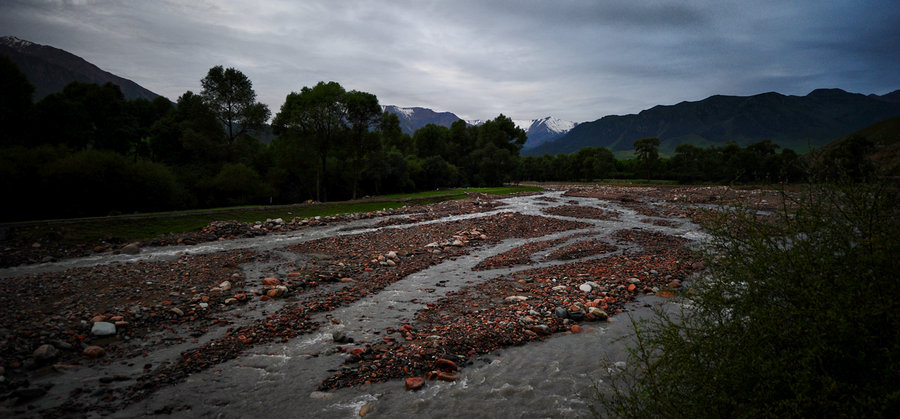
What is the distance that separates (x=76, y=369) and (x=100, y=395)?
1586 millimetres

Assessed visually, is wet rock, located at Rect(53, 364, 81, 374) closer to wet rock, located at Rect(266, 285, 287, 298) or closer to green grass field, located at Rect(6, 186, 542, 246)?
wet rock, located at Rect(266, 285, 287, 298)

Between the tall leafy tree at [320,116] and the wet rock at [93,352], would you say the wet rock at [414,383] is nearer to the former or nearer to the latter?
the wet rock at [93,352]

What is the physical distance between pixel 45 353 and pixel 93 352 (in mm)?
763

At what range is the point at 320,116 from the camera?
136 ft

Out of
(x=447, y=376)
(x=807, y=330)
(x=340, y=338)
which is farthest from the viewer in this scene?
(x=340, y=338)

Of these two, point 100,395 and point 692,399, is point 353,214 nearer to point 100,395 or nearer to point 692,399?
point 100,395

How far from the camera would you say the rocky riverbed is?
6.51 metres

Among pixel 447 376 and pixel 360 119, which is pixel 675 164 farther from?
pixel 447 376

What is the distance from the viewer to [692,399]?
3568mm

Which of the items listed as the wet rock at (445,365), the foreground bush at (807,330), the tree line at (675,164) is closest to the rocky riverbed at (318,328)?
the wet rock at (445,365)

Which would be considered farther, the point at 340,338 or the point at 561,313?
the point at 561,313

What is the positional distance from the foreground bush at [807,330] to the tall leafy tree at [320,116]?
4289cm

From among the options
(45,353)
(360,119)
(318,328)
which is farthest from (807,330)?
(360,119)

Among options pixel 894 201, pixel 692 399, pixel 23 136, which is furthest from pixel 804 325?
pixel 23 136
